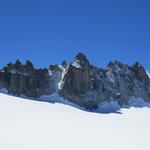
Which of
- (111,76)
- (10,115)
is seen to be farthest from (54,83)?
(10,115)

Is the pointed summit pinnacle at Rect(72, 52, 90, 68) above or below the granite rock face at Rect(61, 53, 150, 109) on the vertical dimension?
above

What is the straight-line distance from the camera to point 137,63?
11250 cm

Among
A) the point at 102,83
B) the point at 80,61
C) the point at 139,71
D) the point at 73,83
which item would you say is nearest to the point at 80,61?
the point at 80,61

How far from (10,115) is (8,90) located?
141ft

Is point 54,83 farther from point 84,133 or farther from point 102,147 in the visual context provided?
point 102,147

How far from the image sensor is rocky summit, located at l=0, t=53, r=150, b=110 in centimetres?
8644

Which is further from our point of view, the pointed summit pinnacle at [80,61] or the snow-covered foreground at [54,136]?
the pointed summit pinnacle at [80,61]

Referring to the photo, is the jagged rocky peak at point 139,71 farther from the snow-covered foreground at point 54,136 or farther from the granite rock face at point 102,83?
the snow-covered foreground at point 54,136

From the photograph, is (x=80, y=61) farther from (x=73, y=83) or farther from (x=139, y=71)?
(x=139, y=71)

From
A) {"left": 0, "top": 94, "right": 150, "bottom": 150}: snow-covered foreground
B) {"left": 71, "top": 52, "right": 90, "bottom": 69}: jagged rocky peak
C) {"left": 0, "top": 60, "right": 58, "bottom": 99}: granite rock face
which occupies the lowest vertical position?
{"left": 0, "top": 94, "right": 150, "bottom": 150}: snow-covered foreground

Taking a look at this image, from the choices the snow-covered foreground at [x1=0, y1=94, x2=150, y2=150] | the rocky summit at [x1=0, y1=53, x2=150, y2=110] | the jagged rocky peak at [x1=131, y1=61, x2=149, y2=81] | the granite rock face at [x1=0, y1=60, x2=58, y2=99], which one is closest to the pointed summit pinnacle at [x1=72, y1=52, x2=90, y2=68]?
the rocky summit at [x1=0, y1=53, x2=150, y2=110]

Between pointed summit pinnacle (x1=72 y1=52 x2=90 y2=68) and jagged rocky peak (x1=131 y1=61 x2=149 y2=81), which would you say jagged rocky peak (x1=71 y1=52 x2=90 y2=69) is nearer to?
pointed summit pinnacle (x1=72 y1=52 x2=90 y2=68)

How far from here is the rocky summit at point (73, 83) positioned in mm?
86438

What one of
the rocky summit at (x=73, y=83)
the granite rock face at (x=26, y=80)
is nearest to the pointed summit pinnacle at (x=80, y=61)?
the rocky summit at (x=73, y=83)
